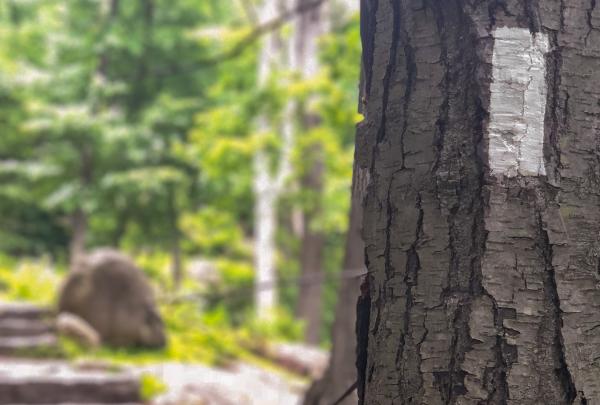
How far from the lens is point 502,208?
1.18 m

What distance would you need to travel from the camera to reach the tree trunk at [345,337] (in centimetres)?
376

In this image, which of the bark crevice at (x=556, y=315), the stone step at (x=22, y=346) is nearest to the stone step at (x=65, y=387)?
the stone step at (x=22, y=346)

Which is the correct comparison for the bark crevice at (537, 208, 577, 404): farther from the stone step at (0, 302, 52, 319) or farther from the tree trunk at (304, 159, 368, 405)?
the stone step at (0, 302, 52, 319)

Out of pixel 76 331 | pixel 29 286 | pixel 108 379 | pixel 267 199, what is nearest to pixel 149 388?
pixel 108 379

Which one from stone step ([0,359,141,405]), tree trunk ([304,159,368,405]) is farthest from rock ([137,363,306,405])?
tree trunk ([304,159,368,405])

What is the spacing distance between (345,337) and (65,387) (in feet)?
12.4

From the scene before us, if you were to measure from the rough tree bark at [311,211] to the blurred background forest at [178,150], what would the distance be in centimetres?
4

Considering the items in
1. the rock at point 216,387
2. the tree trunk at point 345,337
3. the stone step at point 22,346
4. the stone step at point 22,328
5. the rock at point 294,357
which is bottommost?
the rock at point 294,357

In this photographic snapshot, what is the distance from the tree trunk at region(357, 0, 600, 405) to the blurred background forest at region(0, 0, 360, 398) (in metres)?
8.30

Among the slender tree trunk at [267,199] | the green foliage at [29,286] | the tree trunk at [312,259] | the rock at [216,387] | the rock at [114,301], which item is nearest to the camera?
the rock at [216,387]

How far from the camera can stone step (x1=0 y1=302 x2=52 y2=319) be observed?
912 cm

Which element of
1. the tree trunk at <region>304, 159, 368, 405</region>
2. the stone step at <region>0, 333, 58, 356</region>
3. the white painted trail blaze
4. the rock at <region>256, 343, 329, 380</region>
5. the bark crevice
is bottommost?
the rock at <region>256, 343, 329, 380</region>

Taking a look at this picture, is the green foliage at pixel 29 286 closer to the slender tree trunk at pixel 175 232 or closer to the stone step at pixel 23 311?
the stone step at pixel 23 311

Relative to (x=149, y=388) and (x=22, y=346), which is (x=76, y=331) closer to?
(x=22, y=346)
